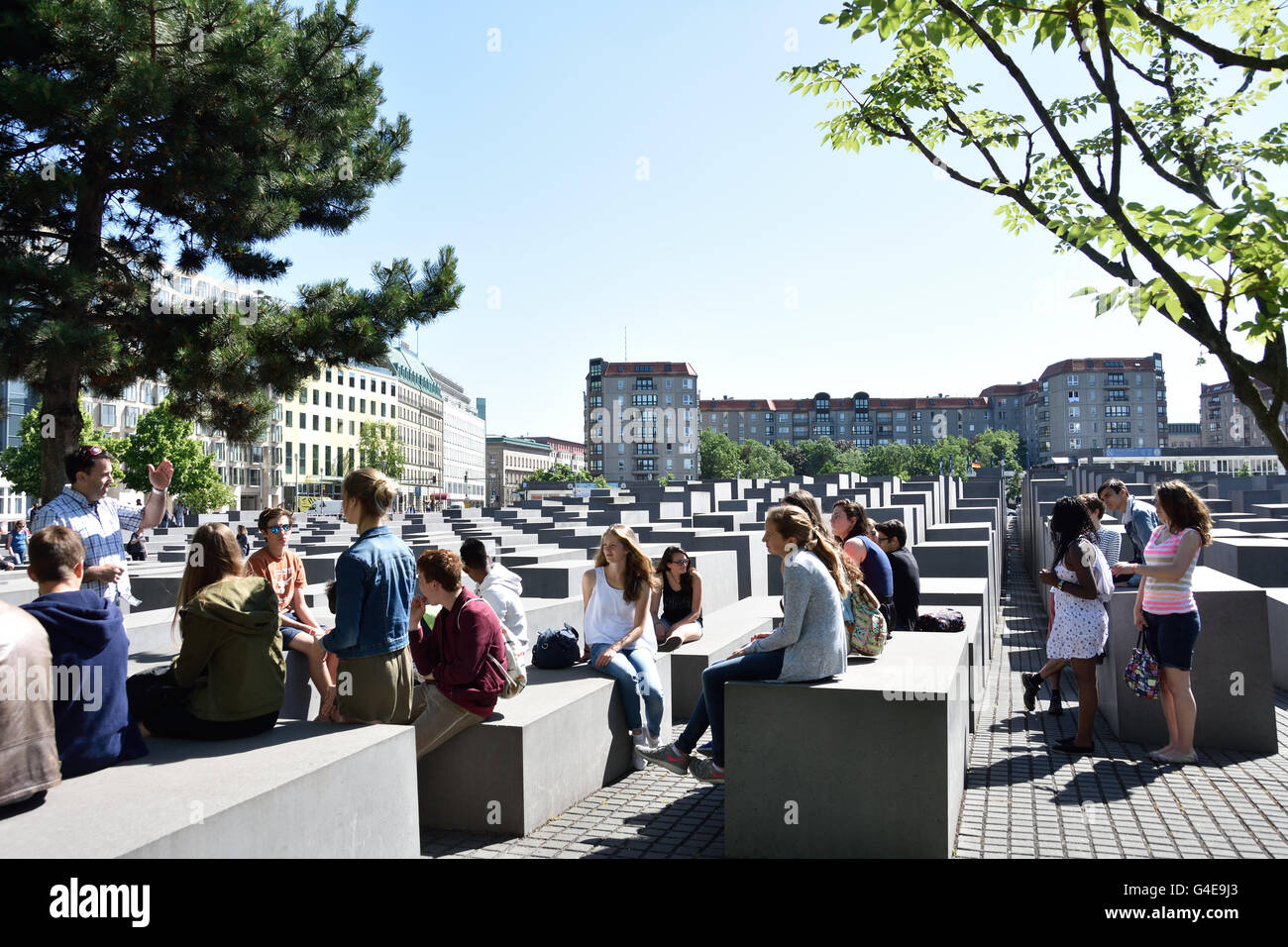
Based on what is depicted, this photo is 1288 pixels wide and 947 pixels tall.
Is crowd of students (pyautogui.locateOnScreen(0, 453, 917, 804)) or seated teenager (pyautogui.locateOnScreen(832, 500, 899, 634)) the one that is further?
seated teenager (pyautogui.locateOnScreen(832, 500, 899, 634))

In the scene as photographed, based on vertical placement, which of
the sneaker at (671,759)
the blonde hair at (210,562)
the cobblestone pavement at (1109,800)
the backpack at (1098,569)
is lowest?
the cobblestone pavement at (1109,800)

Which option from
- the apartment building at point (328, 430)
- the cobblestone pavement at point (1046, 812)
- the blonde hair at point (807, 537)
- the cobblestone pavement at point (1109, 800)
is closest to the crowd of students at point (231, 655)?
the cobblestone pavement at point (1046, 812)

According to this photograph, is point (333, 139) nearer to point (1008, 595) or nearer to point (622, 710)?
point (622, 710)

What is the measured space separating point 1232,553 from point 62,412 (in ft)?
41.2

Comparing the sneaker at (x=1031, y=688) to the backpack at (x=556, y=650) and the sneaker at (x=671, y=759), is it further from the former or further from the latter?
the backpack at (x=556, y=650)

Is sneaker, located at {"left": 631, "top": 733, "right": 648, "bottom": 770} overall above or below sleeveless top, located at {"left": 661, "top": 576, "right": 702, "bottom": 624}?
below

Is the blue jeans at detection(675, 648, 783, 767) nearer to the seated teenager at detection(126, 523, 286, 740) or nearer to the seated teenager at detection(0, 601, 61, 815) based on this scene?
the seated teenager at detection(126, 523, 286, 740)

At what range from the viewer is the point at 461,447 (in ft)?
487

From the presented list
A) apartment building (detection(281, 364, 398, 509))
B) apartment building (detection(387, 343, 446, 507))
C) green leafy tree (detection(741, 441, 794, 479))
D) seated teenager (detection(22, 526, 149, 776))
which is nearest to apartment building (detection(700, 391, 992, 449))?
green leafy tree (detection(741, 441, 794, 479))

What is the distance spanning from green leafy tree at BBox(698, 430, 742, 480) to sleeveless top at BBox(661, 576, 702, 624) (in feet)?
413

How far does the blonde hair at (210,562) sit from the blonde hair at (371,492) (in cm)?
60

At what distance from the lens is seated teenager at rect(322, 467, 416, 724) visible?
15.5ft

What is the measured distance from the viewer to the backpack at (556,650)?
680 centimetres
